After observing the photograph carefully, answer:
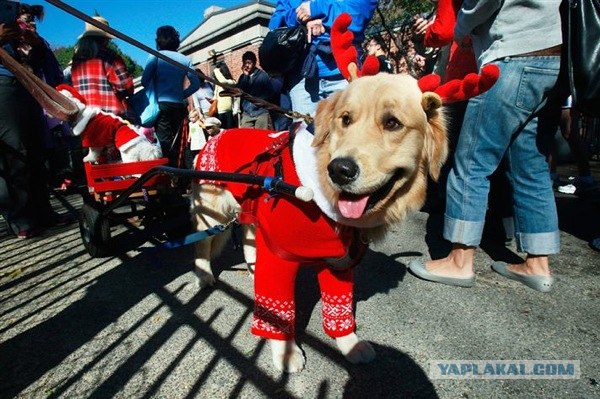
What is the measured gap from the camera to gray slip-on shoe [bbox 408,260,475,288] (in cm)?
259

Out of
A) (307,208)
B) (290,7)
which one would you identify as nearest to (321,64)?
(290,7)

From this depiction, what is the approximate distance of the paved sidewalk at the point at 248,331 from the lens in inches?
69.6

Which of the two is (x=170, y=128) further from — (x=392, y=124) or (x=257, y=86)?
(x=392, y=124)

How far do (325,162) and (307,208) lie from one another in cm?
25

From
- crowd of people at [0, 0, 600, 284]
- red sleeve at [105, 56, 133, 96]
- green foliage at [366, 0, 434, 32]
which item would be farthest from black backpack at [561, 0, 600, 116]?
green foliage at [366, 0, 434, 32]

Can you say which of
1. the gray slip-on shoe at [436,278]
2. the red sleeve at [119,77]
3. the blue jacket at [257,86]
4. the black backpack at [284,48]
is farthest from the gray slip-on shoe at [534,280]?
the blue jacket at [257,86]

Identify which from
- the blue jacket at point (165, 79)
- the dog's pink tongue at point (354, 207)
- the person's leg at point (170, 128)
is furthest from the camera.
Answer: the person's leg at point (170, 128)

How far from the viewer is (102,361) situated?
1973 mm

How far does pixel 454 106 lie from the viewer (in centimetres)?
326

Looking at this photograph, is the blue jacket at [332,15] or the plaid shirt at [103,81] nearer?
the blue jacket at [332,15]

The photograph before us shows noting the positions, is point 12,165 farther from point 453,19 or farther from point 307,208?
point 453,19

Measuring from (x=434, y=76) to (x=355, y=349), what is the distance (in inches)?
58.6

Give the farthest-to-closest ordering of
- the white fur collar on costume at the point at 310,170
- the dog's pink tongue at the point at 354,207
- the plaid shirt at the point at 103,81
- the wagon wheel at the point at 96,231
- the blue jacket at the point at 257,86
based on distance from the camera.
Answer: the blue jacket at the point at 257,86 < the plaid shirt at the point at 103,81 < the wagon wheel at the point at 96,231 < the white fur collar on costume at the point at 310,170 < the dog's pink tongue at the point at 354,207

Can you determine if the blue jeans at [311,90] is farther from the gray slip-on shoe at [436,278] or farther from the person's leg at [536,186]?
the gray slip-on shoe at [436,278]
